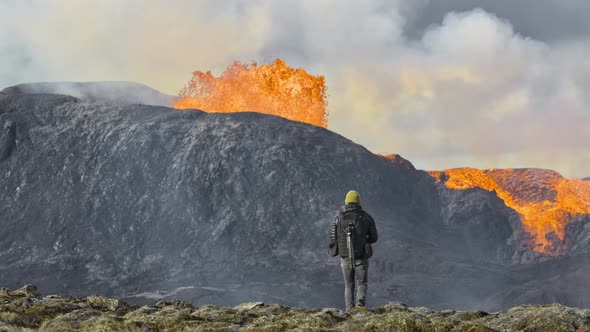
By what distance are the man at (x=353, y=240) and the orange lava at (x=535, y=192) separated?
5017 inches

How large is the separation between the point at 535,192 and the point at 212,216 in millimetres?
70112

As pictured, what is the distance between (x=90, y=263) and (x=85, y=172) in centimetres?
1853

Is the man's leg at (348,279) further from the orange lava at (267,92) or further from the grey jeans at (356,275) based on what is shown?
the orange lava at (267,92)

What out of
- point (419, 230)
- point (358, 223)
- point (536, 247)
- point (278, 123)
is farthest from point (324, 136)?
point (358, 223)

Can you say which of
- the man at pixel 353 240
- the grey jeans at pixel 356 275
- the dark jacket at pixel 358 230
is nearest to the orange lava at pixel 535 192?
the grey jeans at pixel 356 275

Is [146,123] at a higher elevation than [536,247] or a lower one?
higher

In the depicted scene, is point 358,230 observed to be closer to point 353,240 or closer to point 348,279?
point 353,240

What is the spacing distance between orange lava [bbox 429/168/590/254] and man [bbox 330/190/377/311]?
127 m

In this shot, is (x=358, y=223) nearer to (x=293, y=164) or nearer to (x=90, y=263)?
(x=90, y=263)

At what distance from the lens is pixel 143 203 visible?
383ft

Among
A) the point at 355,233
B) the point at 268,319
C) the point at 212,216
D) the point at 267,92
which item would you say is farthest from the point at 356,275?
the point at 267,92

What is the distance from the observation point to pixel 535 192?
520ft

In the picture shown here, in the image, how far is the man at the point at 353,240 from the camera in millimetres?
22172

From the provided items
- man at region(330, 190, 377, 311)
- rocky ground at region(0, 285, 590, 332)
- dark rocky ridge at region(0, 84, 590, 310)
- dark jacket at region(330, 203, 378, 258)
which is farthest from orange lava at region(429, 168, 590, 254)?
rocky ground at region(0, 285, 590, 332)
